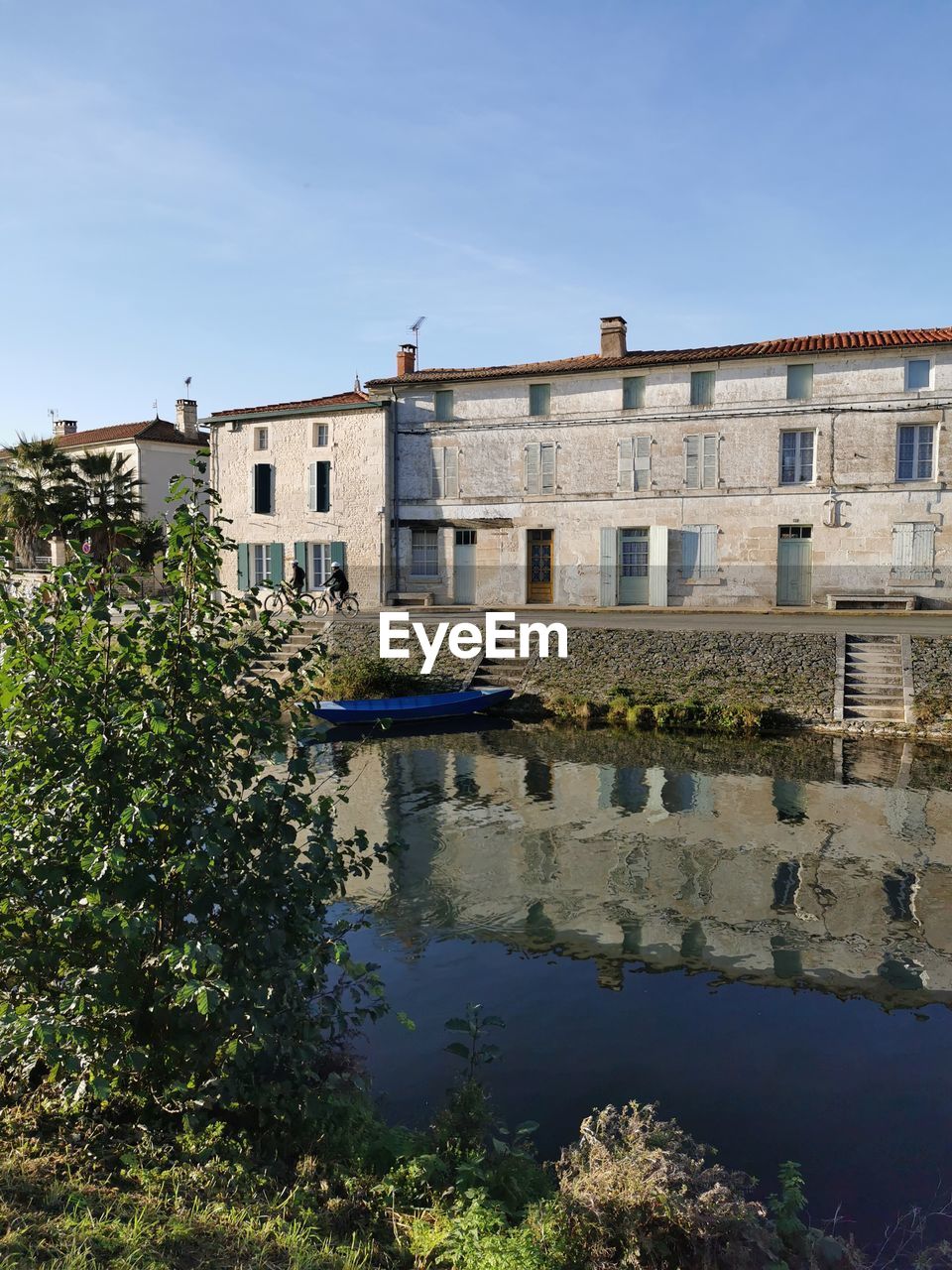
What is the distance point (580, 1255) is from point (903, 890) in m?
8.12

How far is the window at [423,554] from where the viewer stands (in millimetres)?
33625

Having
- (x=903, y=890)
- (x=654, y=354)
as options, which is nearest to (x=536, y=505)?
(x=654, y=354)

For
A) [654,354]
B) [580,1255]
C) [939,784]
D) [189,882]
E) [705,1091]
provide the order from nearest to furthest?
[580,1255]
[189,882]
[705,1091]
[939,784]
[654,354]

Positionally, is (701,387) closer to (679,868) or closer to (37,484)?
(679,868)

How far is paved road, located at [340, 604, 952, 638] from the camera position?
2472 centimetres

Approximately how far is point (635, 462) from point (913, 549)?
9163 mm

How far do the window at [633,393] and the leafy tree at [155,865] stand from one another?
2766cm

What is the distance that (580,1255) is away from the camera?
4.75 m

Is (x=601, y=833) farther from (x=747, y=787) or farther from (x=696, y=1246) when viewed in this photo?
(x=696, y=1246)

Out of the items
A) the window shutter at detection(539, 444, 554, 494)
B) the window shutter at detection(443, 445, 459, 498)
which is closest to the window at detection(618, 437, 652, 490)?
the window shutter at detection(539, 444, 554, 494)

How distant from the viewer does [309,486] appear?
34188 mm


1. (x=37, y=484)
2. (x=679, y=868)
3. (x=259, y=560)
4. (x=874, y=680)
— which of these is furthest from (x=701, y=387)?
(x=37, y=484)

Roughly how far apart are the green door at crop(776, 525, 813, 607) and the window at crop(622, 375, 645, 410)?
20.9ft

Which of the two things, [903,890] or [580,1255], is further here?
[903,890]
